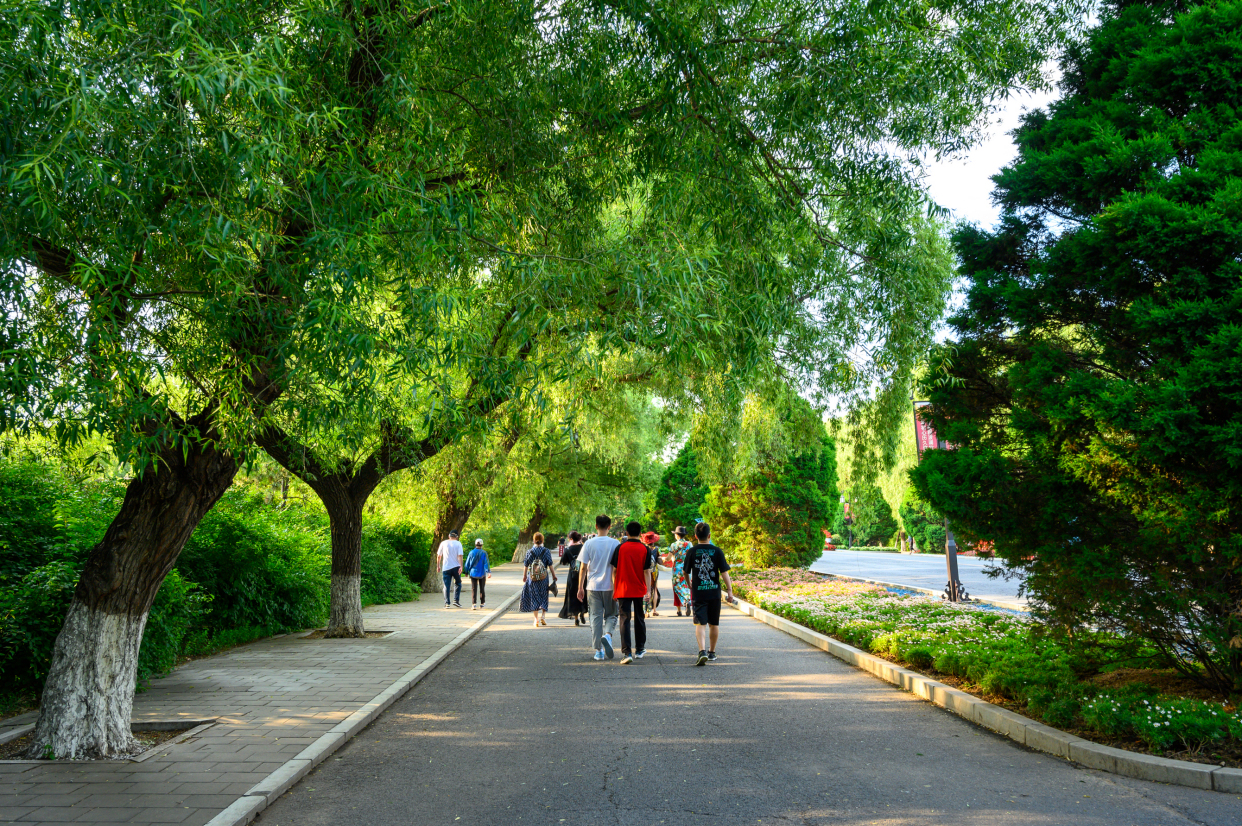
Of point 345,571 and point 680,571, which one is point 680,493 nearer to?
point 680,571

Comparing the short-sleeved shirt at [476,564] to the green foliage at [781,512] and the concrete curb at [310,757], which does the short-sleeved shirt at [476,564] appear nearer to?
the concrete curb at [310,757]

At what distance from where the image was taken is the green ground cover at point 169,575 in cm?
765

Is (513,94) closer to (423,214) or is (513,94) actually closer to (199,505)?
(423,214)

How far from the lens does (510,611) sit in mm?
21266

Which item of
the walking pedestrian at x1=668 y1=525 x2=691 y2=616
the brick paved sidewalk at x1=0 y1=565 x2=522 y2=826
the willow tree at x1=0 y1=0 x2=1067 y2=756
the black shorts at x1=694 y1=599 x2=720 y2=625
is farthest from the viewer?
the walking pedestrian at x1=668 y1=525 x2=691 y2=616

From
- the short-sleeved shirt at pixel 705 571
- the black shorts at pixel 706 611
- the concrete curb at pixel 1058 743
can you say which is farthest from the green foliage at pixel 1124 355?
the black shorts at pixel 706 611

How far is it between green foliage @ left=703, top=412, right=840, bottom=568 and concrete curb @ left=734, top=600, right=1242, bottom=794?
18.5 meters

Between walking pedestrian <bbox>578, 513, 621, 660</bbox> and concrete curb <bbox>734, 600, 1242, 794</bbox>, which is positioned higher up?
walking pedestrian <bbox>578, 513, 621, 660</bbox>

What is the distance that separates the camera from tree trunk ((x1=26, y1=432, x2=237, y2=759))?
616 centimetres

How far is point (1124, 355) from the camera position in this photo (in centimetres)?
695

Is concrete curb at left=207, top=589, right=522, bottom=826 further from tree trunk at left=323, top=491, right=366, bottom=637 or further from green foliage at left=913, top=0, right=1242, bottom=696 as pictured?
green foliage at left=913, top=0, right=1242, bottom=696

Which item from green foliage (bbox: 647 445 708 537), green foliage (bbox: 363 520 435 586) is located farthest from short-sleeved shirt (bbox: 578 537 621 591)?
green foliage (bbox: 647 445 708 537)

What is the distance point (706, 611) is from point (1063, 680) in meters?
4.86

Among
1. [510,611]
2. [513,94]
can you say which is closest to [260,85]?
[513,94]
